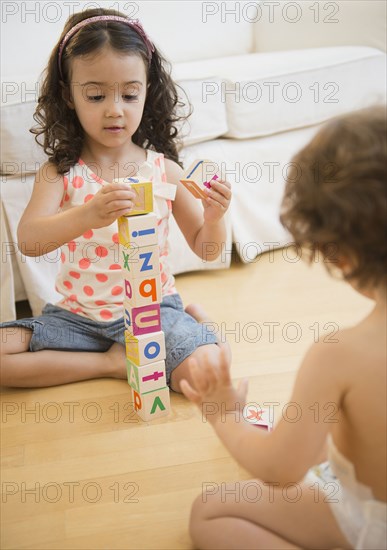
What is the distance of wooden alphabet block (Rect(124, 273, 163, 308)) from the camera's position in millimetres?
1324

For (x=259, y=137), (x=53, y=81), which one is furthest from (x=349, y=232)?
(x=259, y=137)

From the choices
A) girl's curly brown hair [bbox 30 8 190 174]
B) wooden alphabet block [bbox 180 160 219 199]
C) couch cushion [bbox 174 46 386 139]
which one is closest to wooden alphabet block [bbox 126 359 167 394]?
wooden alphabet block [bbox 180 160 219 199]

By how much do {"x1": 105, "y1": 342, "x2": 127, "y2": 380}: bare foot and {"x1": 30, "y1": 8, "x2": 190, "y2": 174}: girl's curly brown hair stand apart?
0.38m

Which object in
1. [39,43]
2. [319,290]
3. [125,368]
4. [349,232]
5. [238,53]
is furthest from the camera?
[238,53]

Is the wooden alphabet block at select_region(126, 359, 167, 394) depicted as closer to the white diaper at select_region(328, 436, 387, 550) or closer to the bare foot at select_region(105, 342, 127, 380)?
the bare foot at select_region(105, 342, 127, 380)

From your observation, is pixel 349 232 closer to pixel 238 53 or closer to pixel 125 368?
pixel 125 368

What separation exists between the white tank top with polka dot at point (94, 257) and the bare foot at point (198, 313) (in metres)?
0.19

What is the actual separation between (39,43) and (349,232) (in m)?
1.81

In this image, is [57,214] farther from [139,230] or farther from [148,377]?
[148,377]

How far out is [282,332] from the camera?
1736 millimetres

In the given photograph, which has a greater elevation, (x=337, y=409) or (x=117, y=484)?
(x=337, y=409)

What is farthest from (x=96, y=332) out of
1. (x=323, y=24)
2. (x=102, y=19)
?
(x=323, y=24)

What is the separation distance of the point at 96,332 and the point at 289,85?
968mm

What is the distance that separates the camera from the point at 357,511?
35.3 inches
